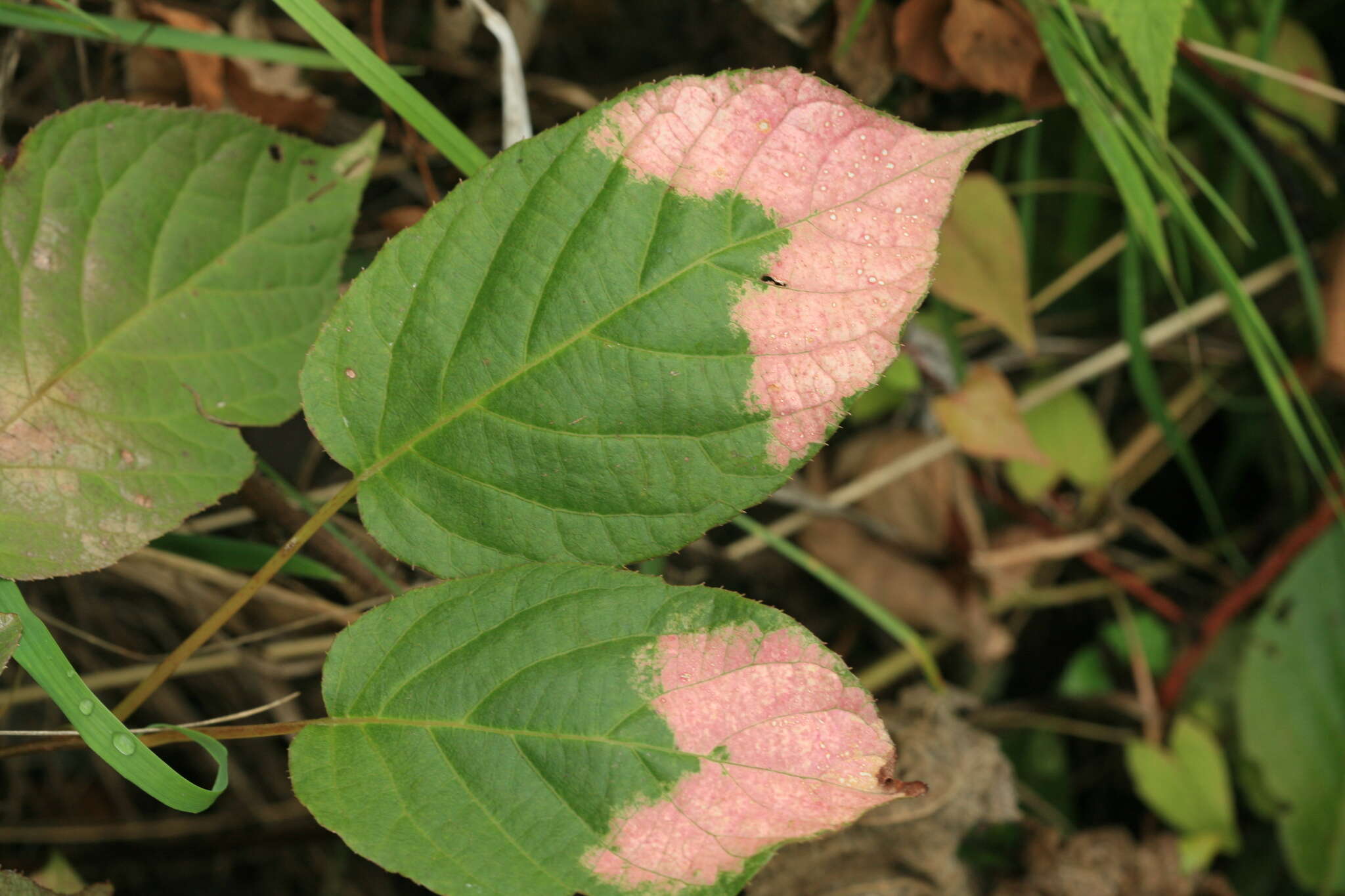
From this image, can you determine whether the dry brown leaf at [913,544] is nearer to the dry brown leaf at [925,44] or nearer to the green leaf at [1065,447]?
the green leaf at [1065,447]

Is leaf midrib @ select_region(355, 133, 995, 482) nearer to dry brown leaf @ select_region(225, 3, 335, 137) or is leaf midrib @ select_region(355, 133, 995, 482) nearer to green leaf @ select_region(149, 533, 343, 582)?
green leaf @ select_region(149, 533, 343, 582)

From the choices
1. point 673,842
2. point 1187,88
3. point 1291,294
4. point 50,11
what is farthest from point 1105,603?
point 50,11

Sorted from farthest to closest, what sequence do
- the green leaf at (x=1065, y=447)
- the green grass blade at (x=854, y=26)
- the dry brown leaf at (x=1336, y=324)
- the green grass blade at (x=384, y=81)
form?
the green leaf at (x=1065, y=447) < the dry brown leaf at (x=1336, y=324) < the green grass blade at (x=854, y=26) < the green grass blade at (x=384, y=81)

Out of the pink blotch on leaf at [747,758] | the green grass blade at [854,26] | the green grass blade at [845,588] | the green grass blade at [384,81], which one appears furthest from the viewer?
the green grass blade at [845,588]

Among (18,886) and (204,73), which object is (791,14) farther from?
(18,886)

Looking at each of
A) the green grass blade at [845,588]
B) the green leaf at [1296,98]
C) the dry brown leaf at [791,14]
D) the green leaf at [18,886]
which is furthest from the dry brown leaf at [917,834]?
the green leaf at [1296,98]

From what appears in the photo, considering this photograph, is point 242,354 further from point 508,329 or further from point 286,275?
point 508,329
